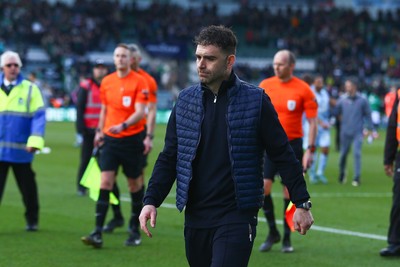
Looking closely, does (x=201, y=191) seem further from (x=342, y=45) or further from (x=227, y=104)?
(x=342, y=45)

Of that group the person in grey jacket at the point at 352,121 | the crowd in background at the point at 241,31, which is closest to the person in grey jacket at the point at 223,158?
the person in grey jacket at the point at 352,121

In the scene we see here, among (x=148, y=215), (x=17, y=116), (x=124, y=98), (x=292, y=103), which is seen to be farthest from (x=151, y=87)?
(x=148, y=215)

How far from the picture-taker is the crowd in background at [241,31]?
169ft

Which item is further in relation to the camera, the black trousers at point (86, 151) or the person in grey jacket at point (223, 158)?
the black trousers at point (86, 151)

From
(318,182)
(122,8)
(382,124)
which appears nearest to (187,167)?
(318,182)

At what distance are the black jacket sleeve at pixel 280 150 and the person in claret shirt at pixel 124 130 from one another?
4.89 metres

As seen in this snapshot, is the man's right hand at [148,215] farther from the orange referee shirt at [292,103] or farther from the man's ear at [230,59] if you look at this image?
the orange referee shirt at [292,103]

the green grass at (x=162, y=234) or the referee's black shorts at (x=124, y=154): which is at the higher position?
the referee's black shorts at (x=124, y=154)

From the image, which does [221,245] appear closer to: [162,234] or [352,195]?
[162,234]

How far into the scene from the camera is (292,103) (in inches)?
442

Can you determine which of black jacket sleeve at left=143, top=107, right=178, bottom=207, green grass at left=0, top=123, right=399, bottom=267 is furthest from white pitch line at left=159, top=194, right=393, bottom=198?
black jacket sleeve at left=143, top=107, right=178, bottom=207

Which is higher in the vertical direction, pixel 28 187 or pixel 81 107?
pixel 81 107

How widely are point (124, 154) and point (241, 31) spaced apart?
5110 centimetres

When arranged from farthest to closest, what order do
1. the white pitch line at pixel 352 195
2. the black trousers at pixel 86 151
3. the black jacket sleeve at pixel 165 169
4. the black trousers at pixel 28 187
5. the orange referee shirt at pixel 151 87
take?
1. the white pitch line at pixel 352 195
2. the black trousers at pixel 86 151
3. the orange referee shirt at pixel 151 87
4. the black trousers at pixel 28 187
5. the black jacket sleeve at pixel 165 169
